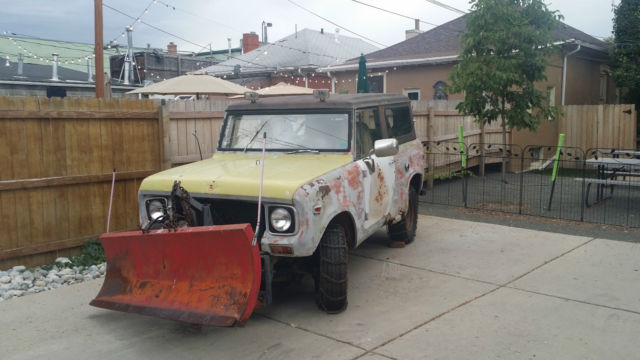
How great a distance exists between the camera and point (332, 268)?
5254 mm

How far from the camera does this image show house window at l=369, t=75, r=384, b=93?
20406 mm

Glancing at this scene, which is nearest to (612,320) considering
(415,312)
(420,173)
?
(415,312)

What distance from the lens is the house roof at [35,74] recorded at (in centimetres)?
1950

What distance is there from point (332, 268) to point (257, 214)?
843 mm

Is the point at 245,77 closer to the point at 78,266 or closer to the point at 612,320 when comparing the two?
the point at 78,266

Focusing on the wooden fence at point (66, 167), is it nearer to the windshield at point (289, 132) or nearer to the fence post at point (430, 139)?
the windshield at point (289, 132)

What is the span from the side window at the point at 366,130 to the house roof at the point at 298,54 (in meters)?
17.6

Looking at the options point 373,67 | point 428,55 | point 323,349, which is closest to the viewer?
point 323,349

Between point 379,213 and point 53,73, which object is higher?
point 53,73

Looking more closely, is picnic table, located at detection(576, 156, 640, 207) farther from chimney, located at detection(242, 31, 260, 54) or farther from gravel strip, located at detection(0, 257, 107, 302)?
chimney, located at detection(242, 31, 260, 54)

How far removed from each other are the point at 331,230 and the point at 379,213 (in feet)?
4.11

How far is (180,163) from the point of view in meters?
8.38

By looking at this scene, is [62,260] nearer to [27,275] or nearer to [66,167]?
[27,275]

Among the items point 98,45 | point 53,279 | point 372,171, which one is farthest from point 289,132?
point 98,45
